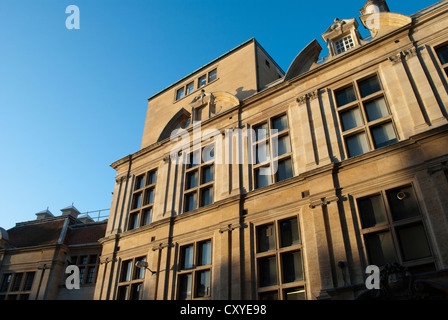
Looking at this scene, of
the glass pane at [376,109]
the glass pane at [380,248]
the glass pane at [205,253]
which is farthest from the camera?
the glass pane at [205,253]

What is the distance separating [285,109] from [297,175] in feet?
13.9

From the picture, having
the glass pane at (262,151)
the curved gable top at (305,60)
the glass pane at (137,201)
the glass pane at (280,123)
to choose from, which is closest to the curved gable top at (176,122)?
the glass pane at (137,201)

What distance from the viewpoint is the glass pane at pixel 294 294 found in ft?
45.3

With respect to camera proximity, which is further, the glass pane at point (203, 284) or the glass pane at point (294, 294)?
the glass pane at point (203, 284)

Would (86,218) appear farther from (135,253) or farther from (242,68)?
(242,68)

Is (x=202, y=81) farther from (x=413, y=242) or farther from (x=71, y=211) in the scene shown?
(x=71, y=211)

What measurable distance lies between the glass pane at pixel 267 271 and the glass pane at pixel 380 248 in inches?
159

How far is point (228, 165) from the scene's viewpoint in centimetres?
1912

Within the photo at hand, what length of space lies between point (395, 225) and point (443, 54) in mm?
8223

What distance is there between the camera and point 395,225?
12.8 metres

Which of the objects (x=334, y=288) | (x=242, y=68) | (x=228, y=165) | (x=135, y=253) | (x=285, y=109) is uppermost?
(x=242, y=68)

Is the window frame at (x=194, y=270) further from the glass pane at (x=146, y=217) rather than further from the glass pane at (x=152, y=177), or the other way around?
the glass pane at (x=152, y=177)
